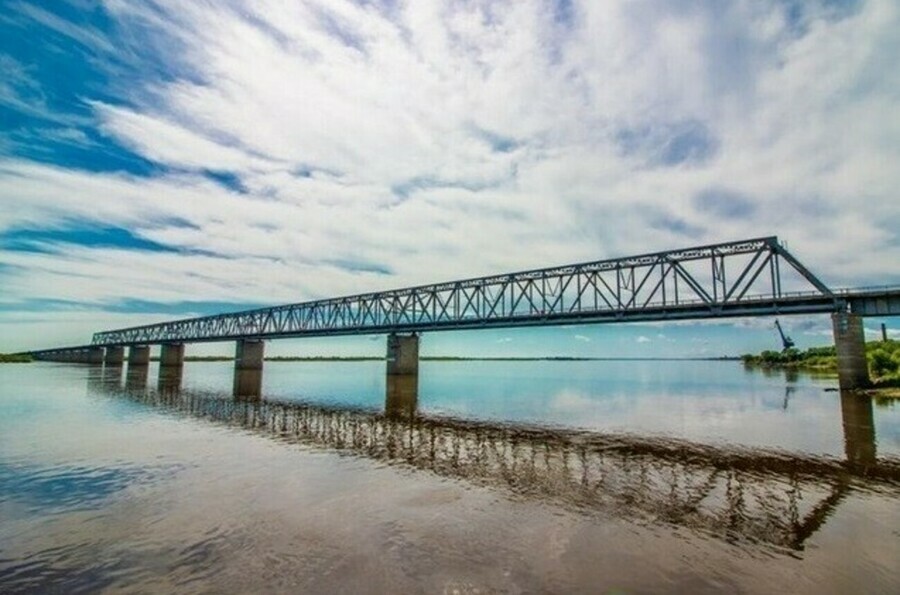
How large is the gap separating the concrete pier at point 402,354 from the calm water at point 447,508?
62.5 m

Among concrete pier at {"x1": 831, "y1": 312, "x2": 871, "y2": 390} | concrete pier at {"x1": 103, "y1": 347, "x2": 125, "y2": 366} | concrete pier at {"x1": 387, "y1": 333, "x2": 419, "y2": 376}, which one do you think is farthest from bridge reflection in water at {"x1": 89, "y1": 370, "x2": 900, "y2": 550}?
concrete pier at {"x1": 103, "y1": 347, "x2": 125, "y2": 366}

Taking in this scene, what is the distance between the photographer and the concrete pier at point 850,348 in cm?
5288

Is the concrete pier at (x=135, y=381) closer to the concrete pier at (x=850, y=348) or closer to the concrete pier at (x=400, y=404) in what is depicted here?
the concrete pier at (x=400, y=404)

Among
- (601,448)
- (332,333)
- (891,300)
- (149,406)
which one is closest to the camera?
(601,448)

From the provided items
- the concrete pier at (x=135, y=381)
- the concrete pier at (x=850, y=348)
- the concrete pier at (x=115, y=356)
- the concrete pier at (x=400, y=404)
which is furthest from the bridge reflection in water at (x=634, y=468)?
the concrete pier at (x=115, y=356)

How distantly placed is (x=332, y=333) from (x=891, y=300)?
99.1 meters

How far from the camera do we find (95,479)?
62.9 ft

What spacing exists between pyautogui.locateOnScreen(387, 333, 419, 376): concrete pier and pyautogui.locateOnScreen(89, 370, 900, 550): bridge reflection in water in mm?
57077

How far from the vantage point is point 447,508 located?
52.3 feet

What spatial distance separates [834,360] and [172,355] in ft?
657

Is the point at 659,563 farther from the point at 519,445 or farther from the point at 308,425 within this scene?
the point at 308,425

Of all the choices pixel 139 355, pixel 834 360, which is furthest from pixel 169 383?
pixel 834 360

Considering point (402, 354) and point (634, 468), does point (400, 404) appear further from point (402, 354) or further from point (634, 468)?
point (402, 354)

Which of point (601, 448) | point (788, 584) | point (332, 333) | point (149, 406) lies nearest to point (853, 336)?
point (601, 448)
